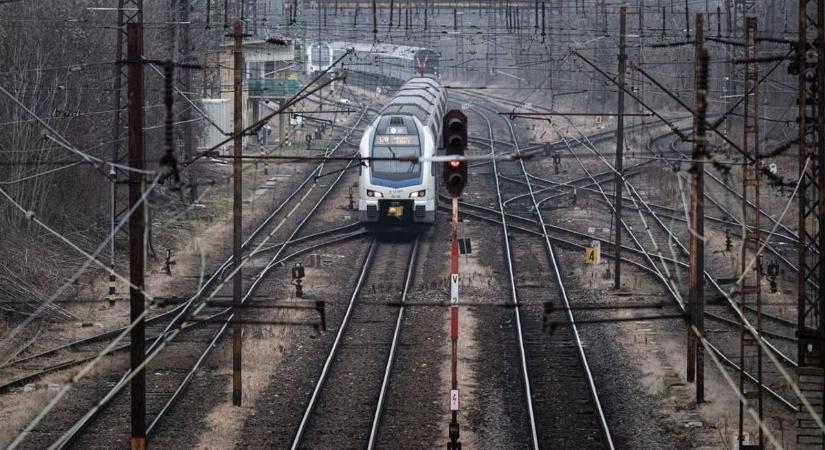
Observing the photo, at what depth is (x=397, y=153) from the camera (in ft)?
96.9

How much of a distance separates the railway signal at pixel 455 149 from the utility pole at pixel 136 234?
326cm

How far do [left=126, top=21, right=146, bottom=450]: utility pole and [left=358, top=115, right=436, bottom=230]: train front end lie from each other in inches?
601

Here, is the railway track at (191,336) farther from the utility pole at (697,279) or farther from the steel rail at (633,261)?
the utility pole at (697,279)

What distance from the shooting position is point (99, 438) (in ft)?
52.9

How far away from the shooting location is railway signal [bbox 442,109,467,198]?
1425 centimetres

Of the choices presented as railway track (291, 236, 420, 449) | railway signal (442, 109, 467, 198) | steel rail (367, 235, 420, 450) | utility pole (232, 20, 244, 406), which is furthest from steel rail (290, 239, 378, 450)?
railway signal (442, 109, 467, 198)

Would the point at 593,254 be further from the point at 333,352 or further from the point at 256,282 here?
the point at 333,352

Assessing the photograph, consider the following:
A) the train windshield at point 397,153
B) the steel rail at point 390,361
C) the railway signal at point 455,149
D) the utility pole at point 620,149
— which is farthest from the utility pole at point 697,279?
the train windshield at point 397,153

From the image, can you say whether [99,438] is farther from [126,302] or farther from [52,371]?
[126,302]

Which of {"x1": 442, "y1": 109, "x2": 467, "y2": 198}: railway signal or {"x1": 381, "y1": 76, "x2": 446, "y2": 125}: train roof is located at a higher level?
{"x1": 381, "y1": 76, "x2": 446, "y2": 125}: train roof

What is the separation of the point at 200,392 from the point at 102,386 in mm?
1383

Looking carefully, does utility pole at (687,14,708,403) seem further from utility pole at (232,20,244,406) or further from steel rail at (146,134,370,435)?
steel rail at (146,134,370,435)

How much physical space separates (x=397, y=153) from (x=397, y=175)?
1.74 ft

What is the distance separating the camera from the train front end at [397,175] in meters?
29.6
